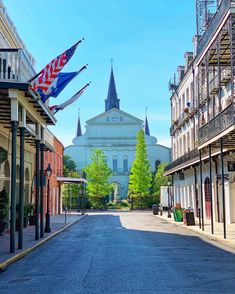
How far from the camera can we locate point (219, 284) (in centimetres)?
860

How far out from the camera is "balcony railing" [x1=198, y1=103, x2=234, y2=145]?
648 inches

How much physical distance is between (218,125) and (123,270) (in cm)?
940

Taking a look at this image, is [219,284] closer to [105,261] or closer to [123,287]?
[123,287]

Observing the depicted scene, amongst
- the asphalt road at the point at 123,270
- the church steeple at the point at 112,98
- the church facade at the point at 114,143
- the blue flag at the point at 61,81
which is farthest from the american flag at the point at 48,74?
the church steeple at the point at 112,98

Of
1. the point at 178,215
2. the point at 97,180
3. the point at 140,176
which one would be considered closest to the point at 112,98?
the point at 140,176

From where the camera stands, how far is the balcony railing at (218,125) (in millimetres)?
16469

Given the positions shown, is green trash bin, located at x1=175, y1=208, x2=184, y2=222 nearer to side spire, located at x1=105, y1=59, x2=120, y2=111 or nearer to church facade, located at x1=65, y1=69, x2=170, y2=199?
church facade, located at x1=65, y1=69, x2=170, y2=199

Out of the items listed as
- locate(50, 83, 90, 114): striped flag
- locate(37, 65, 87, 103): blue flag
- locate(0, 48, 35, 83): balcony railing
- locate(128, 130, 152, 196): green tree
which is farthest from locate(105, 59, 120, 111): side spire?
locate(0, 48, 35, 83): balcony railing

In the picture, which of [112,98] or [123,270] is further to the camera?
[112,98]

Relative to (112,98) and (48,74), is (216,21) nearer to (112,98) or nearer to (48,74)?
(48,74)

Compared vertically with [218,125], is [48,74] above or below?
above

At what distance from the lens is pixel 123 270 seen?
10.2 m

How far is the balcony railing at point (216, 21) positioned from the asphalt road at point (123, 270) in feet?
25.6

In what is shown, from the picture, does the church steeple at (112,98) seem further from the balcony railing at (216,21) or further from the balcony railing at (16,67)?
the balcony railing at (16,67)
